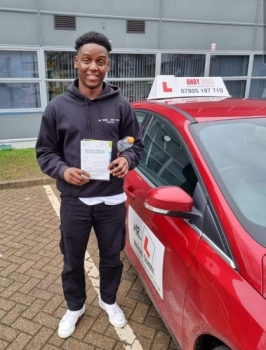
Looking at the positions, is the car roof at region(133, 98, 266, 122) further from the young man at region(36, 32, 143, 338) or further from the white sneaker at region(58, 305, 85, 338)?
the white sneaker at region(58, 305, 85, 338)

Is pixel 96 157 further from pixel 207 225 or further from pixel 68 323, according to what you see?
pixel 68 323

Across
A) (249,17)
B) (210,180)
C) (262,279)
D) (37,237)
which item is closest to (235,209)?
(210,180)

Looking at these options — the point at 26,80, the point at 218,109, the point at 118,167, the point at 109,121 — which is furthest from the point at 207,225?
the point at 26,80

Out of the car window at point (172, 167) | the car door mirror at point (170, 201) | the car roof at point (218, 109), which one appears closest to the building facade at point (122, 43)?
the car window at point (172, 167)

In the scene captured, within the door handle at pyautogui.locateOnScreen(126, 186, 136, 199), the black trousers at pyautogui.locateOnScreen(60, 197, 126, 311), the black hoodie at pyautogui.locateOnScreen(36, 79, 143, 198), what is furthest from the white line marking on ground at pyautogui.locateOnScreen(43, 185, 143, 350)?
the black hoodie at pyautogui.locateOnScreen(36, 79, 143, 198)

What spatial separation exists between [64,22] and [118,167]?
6.27m

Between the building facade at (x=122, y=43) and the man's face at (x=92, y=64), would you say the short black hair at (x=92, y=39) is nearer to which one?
the man's face at (x=92, y=64)

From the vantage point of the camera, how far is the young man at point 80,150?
68.1 inches

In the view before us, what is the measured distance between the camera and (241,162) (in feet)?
5.63

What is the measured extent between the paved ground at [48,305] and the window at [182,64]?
18.9 feet

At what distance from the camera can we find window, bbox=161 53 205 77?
789 cm

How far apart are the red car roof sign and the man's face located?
130 centimetres

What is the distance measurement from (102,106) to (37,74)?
6.02m

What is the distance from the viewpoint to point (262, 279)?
3.86 feet
